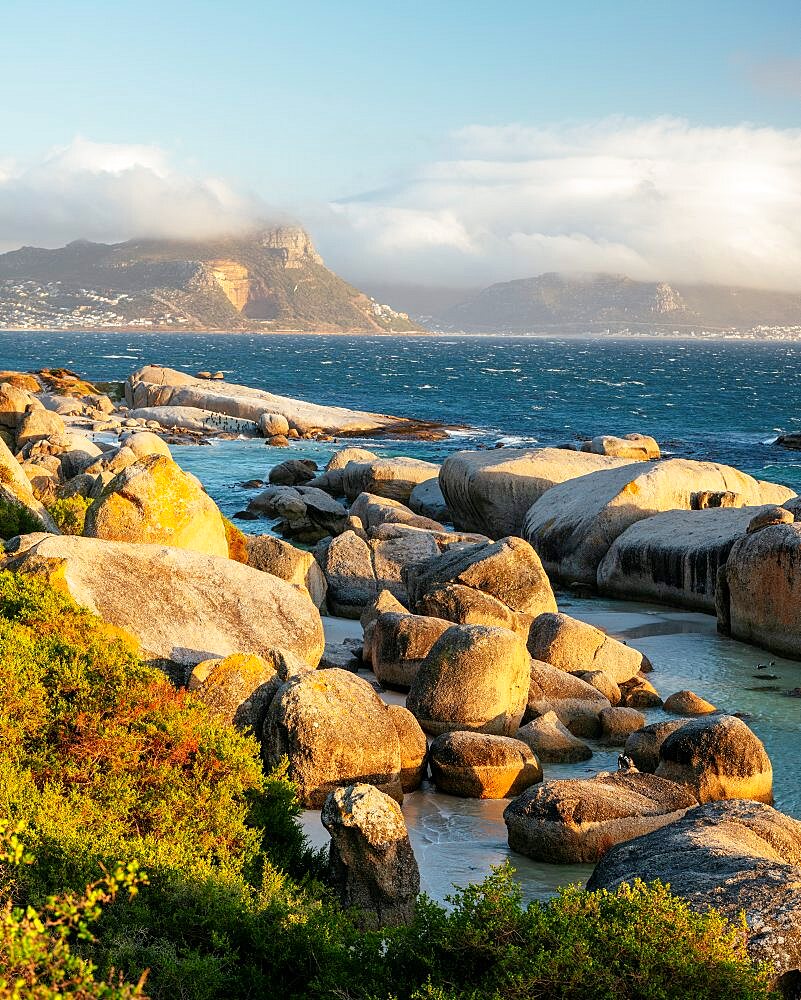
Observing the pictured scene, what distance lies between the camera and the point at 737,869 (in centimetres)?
876

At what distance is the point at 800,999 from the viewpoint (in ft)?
25.2

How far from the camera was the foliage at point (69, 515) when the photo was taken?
1994cm

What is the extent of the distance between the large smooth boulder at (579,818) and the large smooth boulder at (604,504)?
→ 15.0m

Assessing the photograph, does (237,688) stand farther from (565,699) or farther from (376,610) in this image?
(376,610)

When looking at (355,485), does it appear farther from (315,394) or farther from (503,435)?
(315,394)

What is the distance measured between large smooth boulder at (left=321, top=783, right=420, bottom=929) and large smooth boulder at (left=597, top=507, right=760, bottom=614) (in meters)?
15.9

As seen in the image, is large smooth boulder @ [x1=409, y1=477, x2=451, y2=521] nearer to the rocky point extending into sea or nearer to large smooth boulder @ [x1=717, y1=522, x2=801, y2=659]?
the rocky point extending into sea

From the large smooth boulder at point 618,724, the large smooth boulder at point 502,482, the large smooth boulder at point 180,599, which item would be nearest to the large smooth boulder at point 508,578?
the large smooth boulder at point 618,724

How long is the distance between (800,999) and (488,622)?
38.9 ft

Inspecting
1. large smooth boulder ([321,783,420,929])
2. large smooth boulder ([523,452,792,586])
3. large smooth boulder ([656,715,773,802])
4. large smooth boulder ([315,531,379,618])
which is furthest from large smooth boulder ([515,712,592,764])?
large smooth boulder ([523,452,792,586])

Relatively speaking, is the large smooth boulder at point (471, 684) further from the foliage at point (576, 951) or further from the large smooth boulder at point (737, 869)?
the foliage at point (576, 951)

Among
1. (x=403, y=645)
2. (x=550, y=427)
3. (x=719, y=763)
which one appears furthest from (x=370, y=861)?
(x=550, y=427)

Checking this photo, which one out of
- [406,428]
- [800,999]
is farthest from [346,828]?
[406,428]

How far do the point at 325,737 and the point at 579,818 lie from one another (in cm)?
304
